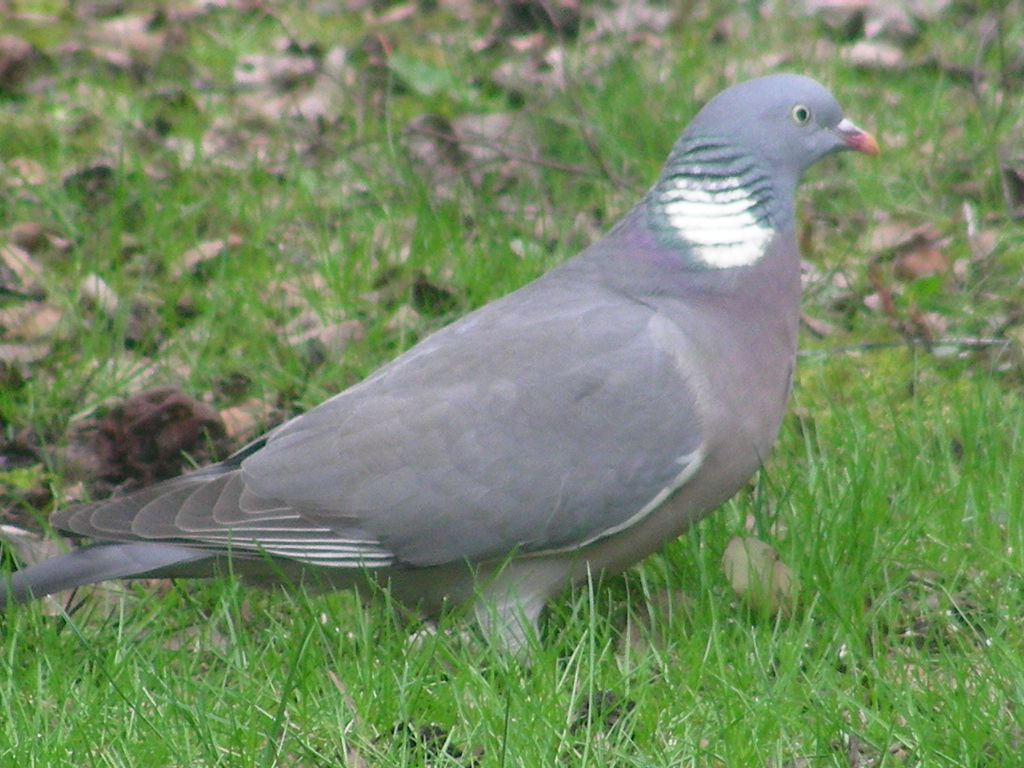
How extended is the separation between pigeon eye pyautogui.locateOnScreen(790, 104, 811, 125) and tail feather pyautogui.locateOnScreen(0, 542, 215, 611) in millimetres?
1533

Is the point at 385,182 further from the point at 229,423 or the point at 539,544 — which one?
the point at 539,544

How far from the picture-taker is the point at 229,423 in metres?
4.09

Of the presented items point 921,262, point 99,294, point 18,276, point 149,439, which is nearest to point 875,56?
point 921,262

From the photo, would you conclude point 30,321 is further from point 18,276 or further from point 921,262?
point 921,262

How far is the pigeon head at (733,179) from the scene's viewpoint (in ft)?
10.9

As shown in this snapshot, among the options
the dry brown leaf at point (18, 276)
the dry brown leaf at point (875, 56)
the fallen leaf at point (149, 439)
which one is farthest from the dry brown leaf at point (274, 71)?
the fallen leaf at point (149, 439)

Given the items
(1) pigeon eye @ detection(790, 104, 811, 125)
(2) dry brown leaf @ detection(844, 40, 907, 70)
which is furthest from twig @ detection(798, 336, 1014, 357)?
(2) dry brown leaf @ detection(844, 40, 907, 70)

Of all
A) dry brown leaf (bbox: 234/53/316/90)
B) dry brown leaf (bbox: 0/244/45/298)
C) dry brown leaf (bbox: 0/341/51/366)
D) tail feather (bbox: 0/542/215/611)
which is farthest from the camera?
dry brown leaf (bbox: 234/53/316/90)

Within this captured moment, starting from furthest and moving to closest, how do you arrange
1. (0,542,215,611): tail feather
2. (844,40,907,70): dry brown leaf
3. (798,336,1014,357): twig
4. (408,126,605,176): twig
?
(844,40,907,70): dry brown leaf
(408,126,605,176): twig
(798,336,1014,357): twig
(0,542,215,611): tail feather

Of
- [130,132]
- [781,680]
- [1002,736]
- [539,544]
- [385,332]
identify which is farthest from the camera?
[130,132]

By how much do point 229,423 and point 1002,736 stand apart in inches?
87.1

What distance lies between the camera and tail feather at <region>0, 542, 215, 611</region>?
3.07m

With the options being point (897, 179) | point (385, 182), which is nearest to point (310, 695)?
point (385, 182)

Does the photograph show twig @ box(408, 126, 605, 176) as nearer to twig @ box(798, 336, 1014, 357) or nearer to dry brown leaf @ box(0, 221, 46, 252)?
twig @ box(798, 336, 1014, 357)
